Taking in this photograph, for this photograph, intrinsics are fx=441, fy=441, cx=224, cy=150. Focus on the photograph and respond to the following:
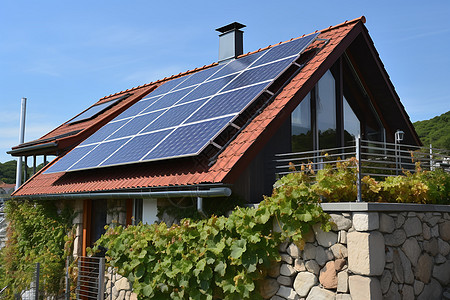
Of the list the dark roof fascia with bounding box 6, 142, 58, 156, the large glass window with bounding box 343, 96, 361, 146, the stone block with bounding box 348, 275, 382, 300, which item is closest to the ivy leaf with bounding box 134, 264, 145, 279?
the stone block with bounding box 348, 275, 382, 300

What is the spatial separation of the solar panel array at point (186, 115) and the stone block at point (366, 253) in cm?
318

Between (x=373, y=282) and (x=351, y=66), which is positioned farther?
(x=351, y=66)

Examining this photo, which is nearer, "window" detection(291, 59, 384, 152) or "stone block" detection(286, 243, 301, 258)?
"stone block" detection(286, 243, 301, 258)

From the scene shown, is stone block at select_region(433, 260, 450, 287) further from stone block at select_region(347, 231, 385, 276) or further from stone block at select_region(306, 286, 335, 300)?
stone block at select_region(306, 286, 335, 300)

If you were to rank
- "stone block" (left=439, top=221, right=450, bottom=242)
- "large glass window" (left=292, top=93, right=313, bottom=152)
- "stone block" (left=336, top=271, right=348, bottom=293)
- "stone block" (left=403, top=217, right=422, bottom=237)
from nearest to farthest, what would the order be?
"stone block" (left=336, top=271, right=348, bottom=293)
"stone block" (left=403, top=217, right=422, bottom=237)
"stone block" (left=439, top=221, right=450, bottom=242)
"large glass window" (left=292, top=93, right=313, bottom=152)

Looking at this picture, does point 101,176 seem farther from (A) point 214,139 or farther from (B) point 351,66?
(B) point 351,66

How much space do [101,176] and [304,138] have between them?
5.00 metres

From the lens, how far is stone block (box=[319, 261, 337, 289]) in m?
6.37

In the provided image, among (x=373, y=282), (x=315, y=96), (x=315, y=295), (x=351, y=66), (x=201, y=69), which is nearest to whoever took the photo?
(x=373, y=282)

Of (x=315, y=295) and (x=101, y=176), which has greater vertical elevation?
(x=101, y=176)

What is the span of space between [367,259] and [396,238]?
857 millimetres

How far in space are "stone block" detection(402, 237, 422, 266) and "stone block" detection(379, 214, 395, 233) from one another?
0.45 meters

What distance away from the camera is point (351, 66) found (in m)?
12.1

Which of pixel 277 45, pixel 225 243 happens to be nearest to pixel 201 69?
pixel 277 45
